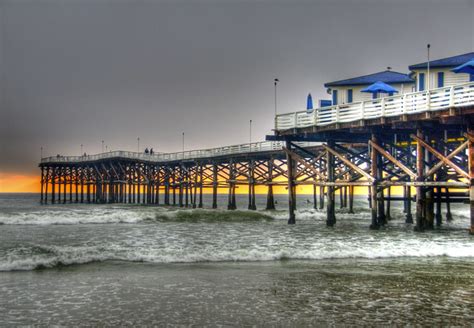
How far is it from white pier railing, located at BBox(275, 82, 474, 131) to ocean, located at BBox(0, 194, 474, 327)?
5359 mm

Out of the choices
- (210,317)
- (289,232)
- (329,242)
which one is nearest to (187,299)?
(210,317)

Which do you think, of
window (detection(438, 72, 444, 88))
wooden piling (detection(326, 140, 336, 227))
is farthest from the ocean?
window (detection(438, 72, 444, 88))

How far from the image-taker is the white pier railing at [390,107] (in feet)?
68.3

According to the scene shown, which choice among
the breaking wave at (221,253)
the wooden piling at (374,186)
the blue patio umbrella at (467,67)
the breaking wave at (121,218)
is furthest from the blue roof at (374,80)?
the breaking wave at (221,253)

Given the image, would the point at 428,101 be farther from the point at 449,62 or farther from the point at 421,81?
the point at 421,81

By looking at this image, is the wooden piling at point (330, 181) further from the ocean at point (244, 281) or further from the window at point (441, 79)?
the window at point (441, 79)

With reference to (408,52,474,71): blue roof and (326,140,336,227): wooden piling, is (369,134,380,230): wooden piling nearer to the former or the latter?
(326,140,336,227): wooden piling

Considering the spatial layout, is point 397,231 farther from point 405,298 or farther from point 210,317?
point 210,317

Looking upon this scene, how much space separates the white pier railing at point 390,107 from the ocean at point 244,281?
17.6 feet

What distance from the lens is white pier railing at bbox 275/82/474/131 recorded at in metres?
20.8

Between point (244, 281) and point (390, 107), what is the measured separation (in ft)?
44.0

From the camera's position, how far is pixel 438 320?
9.57 meters

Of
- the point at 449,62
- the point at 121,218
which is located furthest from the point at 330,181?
the point at 121,218

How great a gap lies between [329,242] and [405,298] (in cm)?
963
